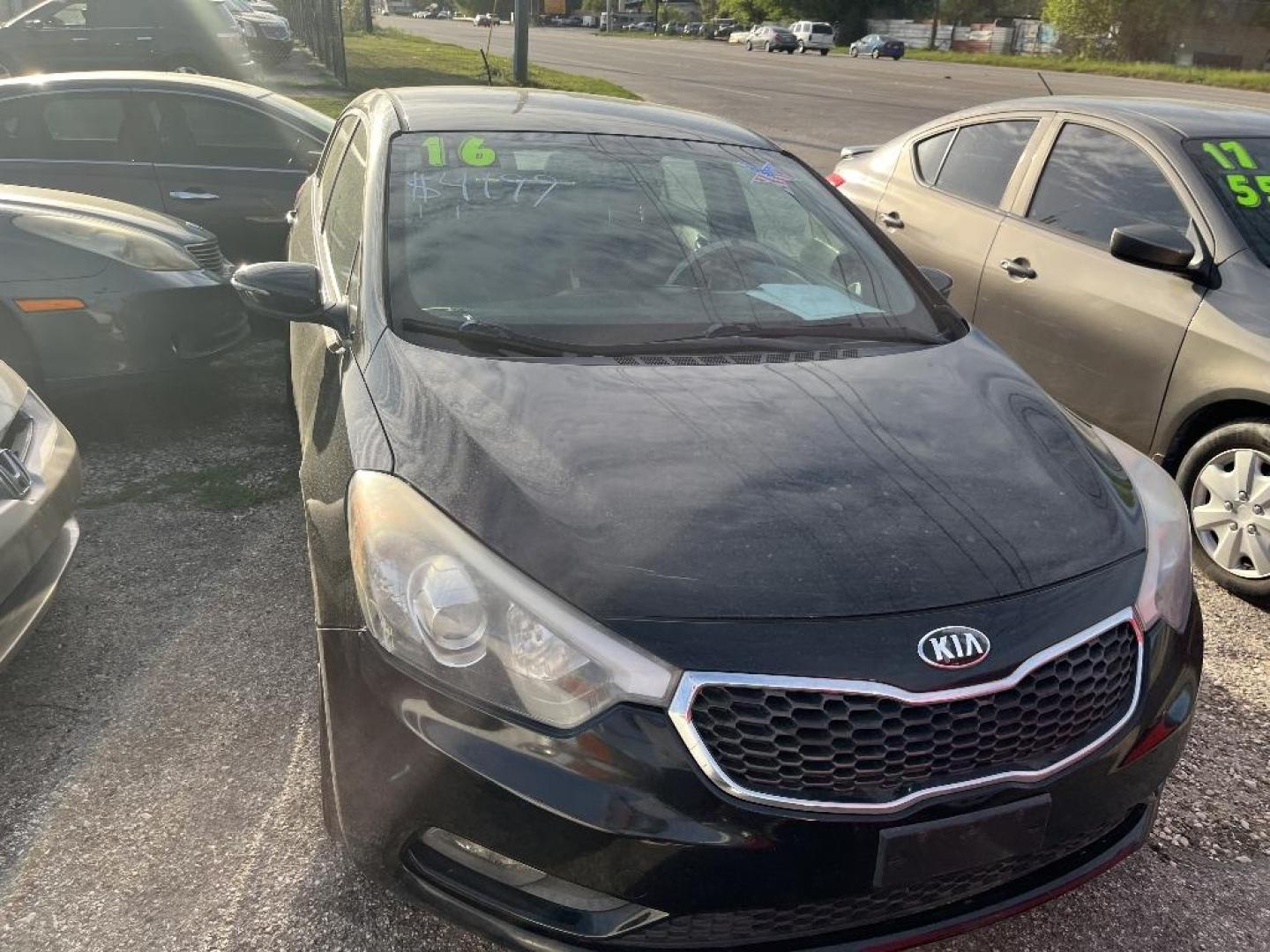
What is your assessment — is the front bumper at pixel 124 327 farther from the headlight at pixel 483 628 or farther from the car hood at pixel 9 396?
the headlight at pixel 483 628

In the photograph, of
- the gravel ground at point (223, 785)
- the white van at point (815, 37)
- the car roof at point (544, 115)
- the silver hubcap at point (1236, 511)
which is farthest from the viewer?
the white van at point (815, 37)

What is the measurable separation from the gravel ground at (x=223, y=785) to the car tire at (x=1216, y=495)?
0.26 feet

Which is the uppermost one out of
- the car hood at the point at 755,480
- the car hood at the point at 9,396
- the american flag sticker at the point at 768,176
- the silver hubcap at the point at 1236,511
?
the american flag sticker at the point at 768,176

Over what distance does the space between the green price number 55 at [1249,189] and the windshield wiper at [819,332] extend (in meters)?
1.97

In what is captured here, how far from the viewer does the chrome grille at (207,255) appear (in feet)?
15.9

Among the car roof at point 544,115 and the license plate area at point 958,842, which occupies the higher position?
the car roof at point 544,115

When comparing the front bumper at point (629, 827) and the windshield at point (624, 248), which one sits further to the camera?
the windshield at point (624, 248)

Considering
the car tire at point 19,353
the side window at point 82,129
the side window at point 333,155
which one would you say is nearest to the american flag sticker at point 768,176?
the side window at point 333,155

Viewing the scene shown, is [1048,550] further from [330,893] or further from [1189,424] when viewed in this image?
[1189,424]

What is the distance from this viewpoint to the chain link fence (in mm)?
17047

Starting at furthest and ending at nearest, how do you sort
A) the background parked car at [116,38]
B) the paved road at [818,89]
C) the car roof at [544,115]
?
the paved road at [818,89], the background parked car at [116,38], the car roof at [544,115]

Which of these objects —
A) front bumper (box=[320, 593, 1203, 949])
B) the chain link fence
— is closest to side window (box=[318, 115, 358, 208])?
front bumper (box=[320, 593, 1203, 949])

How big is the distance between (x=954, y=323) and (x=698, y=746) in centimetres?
174

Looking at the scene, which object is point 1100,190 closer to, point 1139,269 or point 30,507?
point 1139,269
